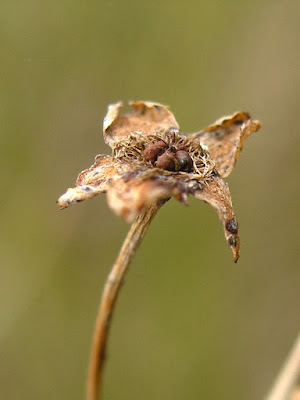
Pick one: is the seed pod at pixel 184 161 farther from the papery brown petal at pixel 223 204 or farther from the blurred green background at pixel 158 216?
the blurred green background at pixel 158 216

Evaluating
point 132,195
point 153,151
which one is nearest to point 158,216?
point 153,151

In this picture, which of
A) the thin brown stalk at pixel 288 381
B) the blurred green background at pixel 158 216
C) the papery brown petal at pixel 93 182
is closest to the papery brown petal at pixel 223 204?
the papery brown petal at pixel 93 182

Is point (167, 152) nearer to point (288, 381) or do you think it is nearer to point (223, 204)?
point (223, 204)

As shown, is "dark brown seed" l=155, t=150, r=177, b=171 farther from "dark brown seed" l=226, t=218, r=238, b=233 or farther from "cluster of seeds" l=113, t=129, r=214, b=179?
"dark brown seed" l=226, t=218, r=238, b=233

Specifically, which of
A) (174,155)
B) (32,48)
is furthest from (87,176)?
(32,48)

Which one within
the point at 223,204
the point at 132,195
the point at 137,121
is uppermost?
the point at 137,121

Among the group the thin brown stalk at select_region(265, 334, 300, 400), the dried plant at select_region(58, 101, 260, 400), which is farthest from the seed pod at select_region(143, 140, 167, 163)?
the thin brown stalk at select_region(265, 334, 300, 400)

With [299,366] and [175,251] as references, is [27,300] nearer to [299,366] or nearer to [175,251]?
[175,251]
